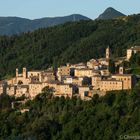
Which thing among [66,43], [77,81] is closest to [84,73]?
[77,81]

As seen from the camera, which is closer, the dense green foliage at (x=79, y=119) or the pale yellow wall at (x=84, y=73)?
the dense green foliage at (x=79, y=119)

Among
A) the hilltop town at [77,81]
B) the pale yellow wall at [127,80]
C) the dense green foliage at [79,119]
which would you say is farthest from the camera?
the hilltop town at [77,81]

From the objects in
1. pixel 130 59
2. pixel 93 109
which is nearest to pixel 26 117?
pixel 93 109

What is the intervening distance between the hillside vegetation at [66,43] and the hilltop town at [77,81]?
13601 millimetres

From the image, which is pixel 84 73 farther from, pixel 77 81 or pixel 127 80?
pixel 127 80

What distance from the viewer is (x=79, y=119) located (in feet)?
155

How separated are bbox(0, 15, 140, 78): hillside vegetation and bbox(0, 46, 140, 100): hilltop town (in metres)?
13.6

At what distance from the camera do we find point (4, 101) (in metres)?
55.1

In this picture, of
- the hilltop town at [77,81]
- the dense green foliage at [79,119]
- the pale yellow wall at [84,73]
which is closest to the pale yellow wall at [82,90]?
the hilltop town at [77,81]

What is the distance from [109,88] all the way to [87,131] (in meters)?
5.20

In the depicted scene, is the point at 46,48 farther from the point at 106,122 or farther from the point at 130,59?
the point at 106,122

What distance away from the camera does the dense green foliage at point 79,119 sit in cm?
4509

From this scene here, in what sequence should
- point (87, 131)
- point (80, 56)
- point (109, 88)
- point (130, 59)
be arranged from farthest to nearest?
point (80, 56)
point (130, 59)
point (109, 88)
point (87, 131)

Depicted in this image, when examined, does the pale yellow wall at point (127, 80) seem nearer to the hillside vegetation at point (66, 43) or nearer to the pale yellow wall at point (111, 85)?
the pale yellow wall at point (111, 85)
